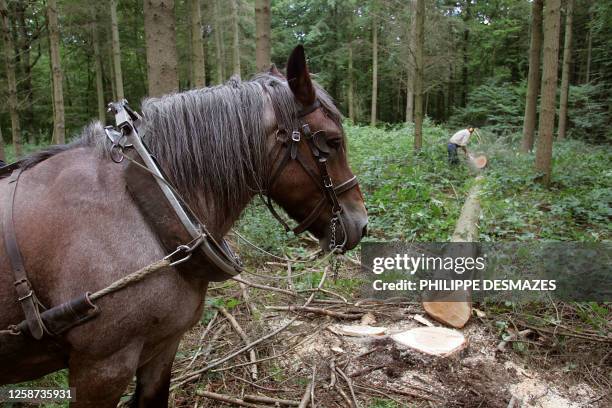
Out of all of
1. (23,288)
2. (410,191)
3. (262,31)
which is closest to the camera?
(23,288)

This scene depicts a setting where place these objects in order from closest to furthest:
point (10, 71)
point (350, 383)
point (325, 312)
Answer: point (350, 383) → point (325, 312) → point (10, 71)

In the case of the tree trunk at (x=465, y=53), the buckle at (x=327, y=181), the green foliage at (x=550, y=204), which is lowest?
the green foliage at (x=550, y=204)

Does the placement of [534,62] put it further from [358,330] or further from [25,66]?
[25,66]

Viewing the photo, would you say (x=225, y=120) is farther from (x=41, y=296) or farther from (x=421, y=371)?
(x=421, y=371)

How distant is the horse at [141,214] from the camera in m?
1.62

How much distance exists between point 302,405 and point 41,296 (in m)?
1.89

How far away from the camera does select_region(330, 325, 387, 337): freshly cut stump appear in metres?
3.70

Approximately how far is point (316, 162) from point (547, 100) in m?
8.11

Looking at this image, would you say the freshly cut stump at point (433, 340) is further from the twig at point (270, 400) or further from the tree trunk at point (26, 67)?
the tree trunk at point (26, 67)

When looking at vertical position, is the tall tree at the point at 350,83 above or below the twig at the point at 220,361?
above

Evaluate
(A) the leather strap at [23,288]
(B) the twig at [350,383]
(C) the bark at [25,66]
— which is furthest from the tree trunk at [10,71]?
(B) the twig at [350,383]

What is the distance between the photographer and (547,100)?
8.17 m

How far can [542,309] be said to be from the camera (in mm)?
3973

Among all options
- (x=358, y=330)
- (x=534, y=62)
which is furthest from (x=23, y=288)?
(x=534, y=62)
